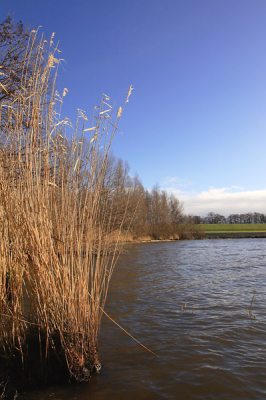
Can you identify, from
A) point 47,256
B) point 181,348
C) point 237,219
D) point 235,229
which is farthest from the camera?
point 237,219

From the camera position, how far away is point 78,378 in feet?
8.59

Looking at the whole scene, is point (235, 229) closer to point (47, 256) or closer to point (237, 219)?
point (237, 219)

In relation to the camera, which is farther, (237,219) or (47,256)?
(237,219)

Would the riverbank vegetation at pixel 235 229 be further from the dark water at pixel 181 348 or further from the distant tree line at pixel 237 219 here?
the dark water at pixel 181 348

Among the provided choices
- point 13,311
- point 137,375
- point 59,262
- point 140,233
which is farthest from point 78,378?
point 140,233

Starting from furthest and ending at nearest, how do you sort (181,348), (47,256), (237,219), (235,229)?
(237,219), (235,229), (181,348), (47,256)

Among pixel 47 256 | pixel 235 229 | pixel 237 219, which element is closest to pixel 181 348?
pixel 47 256

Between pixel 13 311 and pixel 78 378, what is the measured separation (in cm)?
88

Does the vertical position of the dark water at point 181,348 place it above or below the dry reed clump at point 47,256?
below

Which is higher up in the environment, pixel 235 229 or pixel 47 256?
pixel 47 256

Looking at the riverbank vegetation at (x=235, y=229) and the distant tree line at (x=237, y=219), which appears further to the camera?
the distant tree line at (x=237, y=219)

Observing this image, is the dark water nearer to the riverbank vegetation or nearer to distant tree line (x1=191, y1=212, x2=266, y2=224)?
the riverbank vegetation

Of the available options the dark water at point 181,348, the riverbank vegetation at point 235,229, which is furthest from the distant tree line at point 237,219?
the dark water at point 181,348

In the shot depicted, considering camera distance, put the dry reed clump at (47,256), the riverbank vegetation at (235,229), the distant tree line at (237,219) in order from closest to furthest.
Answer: the dry reed clump at (47,256), the riverbank vegetation at (235,229), the distant tree line at (237,219)
